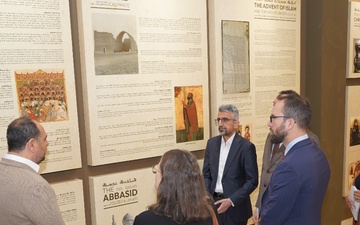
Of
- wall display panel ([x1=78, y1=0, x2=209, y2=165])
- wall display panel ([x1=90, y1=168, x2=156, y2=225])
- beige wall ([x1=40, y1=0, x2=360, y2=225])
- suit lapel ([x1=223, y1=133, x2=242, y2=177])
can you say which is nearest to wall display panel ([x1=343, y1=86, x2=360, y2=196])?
beige wall ([x1=40, y1=0, x2=360, y2=225])

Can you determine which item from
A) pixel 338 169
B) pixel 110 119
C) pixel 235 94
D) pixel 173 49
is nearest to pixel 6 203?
pixel 110 119

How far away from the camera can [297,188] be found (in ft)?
7.57

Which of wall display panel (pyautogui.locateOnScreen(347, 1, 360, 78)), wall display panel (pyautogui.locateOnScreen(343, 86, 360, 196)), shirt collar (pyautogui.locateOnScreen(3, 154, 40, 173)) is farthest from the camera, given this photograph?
wall display panel (pyautogui.locateOnScreen(343, 86, 360, 196))

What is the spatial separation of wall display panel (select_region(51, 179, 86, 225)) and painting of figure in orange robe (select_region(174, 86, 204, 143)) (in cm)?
120

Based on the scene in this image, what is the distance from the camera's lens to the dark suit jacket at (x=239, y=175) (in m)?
3.55

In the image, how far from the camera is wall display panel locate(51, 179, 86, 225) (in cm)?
334

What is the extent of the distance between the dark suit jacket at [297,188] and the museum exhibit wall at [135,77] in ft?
5.64

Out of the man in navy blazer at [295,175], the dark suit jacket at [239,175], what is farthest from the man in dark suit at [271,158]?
the man in navy blazer at [295,175]

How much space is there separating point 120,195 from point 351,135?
3.72m

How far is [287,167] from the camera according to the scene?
233 centimetres

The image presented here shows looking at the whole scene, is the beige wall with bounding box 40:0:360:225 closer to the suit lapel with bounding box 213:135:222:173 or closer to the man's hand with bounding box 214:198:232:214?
the suit lapel with bounding box 213:135:222:173

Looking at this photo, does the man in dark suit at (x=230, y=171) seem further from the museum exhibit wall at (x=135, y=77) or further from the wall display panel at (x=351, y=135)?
the wall display panel at (x=351, y=135)

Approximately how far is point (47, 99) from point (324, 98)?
12.4 feet

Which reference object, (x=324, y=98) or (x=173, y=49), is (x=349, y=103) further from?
(x=173, y=49)
